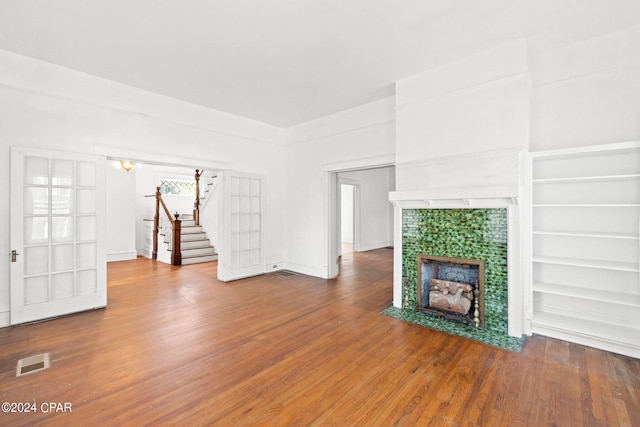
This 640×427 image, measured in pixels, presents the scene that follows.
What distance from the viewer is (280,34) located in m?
3.06

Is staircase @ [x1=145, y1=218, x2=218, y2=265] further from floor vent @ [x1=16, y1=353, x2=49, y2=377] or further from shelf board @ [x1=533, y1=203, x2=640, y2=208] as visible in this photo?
shelf board @ [x1=533, y1=203, x2=640, y2=208]

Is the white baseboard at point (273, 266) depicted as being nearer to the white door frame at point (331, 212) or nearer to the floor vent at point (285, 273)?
the floor vent at point (285, 273)

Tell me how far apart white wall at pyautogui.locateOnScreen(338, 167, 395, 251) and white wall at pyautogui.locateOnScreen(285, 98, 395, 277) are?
287 centimetres

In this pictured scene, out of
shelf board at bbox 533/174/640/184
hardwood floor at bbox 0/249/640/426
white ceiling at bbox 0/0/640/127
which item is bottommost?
hardwood floor at bbox 0/249/640/426

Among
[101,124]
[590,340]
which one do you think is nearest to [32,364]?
[101,124]

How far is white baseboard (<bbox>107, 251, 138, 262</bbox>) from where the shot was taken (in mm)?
7571

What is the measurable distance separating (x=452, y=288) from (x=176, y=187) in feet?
32.3

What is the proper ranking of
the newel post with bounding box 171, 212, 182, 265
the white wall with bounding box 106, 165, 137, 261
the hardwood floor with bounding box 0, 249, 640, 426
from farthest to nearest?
the white wall with bounding box 106, 165, 137, 261, the newel post with bounding box 171, 212, 182, 265, the hardwood floor with bounding box 0, 249, 640, 426

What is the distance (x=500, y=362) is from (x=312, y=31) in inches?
146

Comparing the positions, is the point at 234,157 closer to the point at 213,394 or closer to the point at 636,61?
the point at 213,394

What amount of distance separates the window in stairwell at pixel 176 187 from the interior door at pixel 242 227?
5.61 m

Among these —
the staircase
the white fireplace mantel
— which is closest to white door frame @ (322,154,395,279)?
the white fireplace mantel

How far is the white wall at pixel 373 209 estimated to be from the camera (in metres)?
9.47

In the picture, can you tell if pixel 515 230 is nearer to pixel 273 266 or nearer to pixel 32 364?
pixel 273 266
